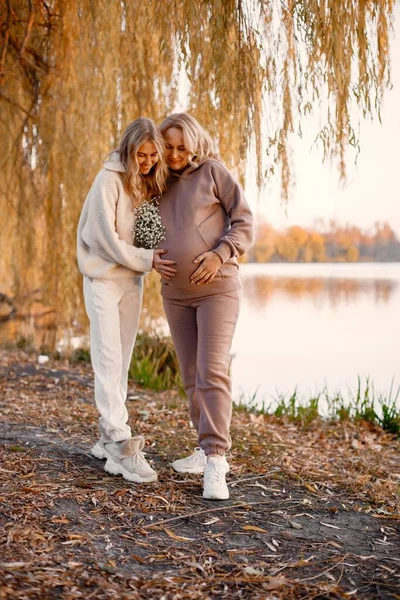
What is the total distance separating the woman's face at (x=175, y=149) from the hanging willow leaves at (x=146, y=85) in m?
1.02

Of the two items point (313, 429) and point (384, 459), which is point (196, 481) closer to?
point (384, 459)

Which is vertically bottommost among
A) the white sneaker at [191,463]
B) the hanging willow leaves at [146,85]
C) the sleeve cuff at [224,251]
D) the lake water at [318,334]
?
the lake water at [318,334]

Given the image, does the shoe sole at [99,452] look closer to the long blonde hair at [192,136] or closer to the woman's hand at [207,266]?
the woman's hand at [207,266]

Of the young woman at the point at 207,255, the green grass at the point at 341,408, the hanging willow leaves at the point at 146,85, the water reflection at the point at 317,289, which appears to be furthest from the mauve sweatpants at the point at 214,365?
the water reflection at the point at 317,289

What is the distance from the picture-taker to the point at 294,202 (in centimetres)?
500

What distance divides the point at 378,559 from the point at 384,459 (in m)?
A: 2.20

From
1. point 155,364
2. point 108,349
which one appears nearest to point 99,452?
point 108,349

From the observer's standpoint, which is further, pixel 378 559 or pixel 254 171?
pixel 254 171

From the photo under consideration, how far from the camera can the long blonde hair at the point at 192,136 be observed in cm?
336

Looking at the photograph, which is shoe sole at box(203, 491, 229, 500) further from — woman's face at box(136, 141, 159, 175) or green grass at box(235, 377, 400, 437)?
green grass at box(235, 377, 400, 437)

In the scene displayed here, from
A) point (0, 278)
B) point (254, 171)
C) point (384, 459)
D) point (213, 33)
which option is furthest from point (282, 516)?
point (0, 278)

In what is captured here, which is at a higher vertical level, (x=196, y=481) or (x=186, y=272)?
(x=186, y=272)

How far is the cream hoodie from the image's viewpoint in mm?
3346

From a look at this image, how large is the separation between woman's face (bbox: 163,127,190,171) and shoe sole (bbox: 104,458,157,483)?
145 cm
